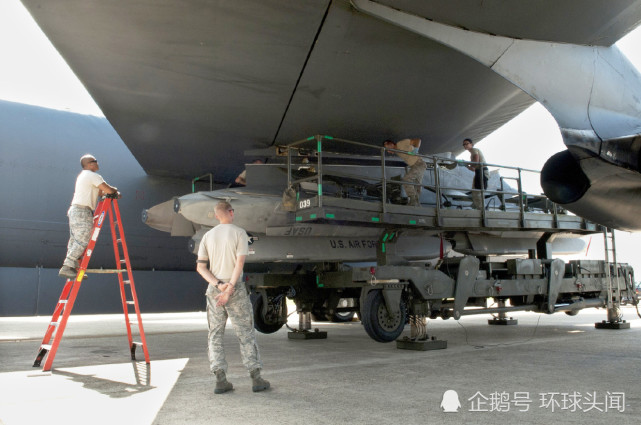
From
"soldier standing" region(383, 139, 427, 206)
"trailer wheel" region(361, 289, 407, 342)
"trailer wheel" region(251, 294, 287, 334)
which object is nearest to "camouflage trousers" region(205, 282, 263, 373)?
"trailer wheel" region(361, 289, 407, 342)

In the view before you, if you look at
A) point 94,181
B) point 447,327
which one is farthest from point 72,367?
point 447,327

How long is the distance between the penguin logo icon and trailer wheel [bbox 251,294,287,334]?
556 cm

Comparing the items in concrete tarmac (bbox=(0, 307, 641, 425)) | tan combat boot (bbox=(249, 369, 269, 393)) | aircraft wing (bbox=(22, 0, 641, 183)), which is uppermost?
aircraft wing (bbox=(22, 0, 641, 183))

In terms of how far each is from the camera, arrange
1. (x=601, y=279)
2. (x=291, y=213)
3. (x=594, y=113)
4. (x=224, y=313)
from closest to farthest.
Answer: (x=224, y=313), (x=594, y=113), (x=291, y=213), (x=601, y=279)

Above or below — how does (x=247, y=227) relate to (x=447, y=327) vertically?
above

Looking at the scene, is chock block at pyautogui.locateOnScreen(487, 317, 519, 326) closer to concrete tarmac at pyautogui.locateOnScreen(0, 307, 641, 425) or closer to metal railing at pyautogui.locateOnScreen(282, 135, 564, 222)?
metal railing at pyautogui.locateOnScreen(282, 135, 564, 222)

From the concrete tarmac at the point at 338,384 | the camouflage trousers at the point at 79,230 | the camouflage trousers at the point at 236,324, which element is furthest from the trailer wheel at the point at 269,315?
the camouflage trousers at the point at 236,324

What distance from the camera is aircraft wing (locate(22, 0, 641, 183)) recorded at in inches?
224

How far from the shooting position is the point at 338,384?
501cm

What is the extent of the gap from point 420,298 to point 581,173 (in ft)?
12.1

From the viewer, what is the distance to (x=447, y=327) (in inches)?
473

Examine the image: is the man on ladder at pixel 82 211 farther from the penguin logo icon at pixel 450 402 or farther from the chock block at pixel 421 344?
the chock block at pixel 421 344

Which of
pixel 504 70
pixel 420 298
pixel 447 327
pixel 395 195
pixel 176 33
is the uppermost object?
pixel 176 33

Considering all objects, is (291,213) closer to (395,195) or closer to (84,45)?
(395,195)
